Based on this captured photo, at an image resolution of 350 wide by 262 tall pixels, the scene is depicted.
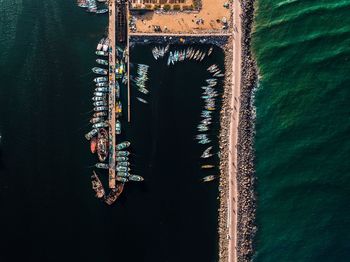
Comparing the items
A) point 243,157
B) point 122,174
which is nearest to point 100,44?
point 122,174

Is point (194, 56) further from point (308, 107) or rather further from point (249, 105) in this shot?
point (308, 107)

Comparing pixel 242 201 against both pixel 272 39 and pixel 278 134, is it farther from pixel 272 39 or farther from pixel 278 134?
pixel 272 39

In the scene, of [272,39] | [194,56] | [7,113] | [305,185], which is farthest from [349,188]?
[7,113]

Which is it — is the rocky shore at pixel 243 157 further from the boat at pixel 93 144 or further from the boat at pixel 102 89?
the boat at pixel 93 144

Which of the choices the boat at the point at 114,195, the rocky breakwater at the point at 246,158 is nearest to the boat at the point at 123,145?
the boat at the point at 114,195

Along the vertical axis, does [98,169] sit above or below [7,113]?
below

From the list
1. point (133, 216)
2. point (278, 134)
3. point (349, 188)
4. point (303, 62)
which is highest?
point (303, 62)
